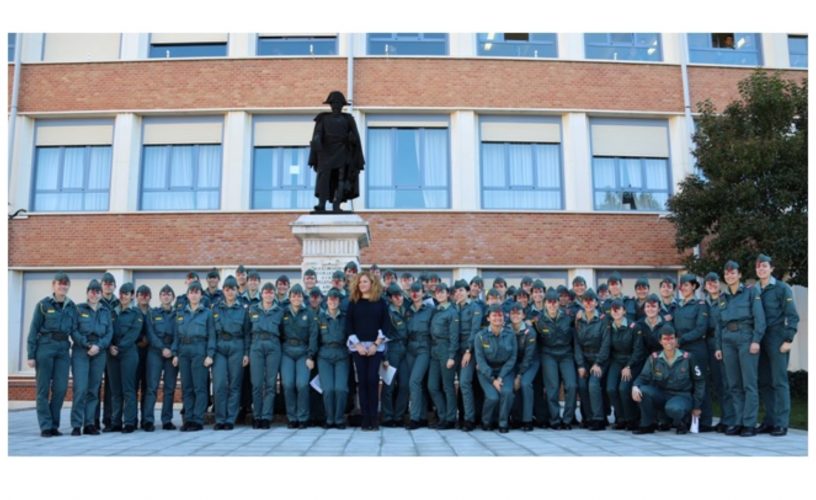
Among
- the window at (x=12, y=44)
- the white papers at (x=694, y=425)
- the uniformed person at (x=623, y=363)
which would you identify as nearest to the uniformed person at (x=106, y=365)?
the uniformed person at (x=623, y=363)

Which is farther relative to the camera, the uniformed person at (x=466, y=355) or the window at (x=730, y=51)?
the window at (x=730, y=51)

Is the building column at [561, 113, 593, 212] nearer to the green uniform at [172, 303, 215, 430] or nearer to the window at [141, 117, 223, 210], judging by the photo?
the window at [141, 117, 223, 210]

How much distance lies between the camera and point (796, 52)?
17.3 m

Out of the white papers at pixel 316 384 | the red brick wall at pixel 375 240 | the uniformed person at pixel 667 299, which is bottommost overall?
the white papers at pixel 316 384

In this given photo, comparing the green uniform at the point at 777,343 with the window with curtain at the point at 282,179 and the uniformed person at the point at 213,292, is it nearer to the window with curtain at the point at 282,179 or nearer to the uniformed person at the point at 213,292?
the uniformed person at the point at 213,292

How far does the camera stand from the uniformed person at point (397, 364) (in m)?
7.96

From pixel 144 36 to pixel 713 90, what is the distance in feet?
43.2

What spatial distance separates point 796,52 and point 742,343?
42.8 feet

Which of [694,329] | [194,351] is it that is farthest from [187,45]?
[694,329]

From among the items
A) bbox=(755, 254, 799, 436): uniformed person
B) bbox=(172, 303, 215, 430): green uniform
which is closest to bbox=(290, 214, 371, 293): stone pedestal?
bbox=(172, 303, 215, 430): green uniform

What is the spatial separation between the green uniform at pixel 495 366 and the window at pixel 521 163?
9025 millimetres

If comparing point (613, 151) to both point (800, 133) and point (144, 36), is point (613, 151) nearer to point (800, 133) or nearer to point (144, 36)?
point (800, 133)
